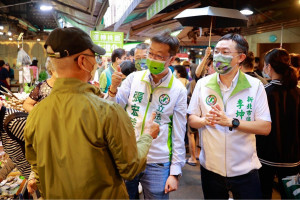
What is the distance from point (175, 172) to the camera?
90.4 inches

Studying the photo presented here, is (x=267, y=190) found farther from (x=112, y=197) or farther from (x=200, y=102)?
(x=112, y=197)

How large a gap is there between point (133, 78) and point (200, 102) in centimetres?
69

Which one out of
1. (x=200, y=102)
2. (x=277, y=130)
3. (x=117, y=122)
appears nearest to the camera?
(x=117, y=122)

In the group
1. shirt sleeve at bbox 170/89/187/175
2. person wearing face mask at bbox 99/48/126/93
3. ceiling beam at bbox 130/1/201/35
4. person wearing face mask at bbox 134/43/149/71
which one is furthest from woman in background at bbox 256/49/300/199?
ceiling beam at bbox 130/1/201/35

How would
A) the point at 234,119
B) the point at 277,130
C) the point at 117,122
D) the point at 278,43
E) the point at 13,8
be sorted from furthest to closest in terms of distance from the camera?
1. the point at 13,8
2. the point at 278,43
3. the point at 277,130
4. the point at 234,119
5. the point at 117,122

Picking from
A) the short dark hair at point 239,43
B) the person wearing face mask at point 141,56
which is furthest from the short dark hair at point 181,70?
the short dark hair at point 239,43

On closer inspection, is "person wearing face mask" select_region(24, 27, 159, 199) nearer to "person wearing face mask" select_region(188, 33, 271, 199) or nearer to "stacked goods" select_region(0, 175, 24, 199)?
"person wearing face mask" select_region(188, 33, 271, 199)

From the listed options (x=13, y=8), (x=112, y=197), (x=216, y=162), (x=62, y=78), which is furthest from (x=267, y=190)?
(x=13, y=8)

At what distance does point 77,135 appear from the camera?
1366 mm

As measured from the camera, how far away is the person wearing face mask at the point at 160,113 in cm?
231

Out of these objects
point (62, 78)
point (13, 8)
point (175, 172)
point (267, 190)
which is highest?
point (13, 8)

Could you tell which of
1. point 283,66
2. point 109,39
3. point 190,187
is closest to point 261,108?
point 283,66

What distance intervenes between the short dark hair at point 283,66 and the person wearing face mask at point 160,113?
1266 millimetres

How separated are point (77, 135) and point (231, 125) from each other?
1.30 meters
